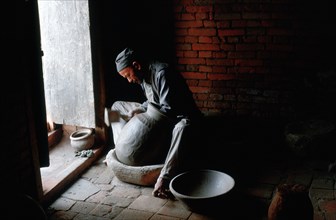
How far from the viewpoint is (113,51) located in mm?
6539

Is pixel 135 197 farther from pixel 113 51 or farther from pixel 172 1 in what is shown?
pixel 172 1

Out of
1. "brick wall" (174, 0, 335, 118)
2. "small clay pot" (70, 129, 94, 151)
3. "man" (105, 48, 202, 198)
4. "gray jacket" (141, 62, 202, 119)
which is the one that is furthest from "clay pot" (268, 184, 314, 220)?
"small clay pot" (70, 129, 94, 151)

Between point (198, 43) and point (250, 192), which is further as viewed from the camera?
point (198, 43)

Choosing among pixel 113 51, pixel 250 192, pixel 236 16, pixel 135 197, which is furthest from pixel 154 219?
pixel 236 16

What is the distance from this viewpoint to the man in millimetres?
5059

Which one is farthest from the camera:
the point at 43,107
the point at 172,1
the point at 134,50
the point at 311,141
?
the point at 172,1

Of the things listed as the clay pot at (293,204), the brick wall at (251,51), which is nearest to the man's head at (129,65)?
the brick wall at (251,51)

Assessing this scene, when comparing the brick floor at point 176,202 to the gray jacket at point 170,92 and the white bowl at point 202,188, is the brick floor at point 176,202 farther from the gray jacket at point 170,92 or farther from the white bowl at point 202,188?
the gray jacket at point 170,92

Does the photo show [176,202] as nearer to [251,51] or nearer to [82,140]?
[82,140]

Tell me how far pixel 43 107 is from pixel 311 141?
371 centimetres

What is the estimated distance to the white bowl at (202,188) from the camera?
176 inches

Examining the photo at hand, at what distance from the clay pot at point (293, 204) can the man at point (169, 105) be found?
5.16 feet

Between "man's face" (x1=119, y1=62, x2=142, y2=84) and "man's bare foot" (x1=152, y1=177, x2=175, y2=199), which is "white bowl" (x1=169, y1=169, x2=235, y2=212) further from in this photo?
"man's face" (x1=119, y1=62, x2=142, y2=84)

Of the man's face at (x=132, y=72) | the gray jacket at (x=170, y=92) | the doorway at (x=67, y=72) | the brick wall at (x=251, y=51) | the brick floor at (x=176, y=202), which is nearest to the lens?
the brick floor at (x=176, y=202)
